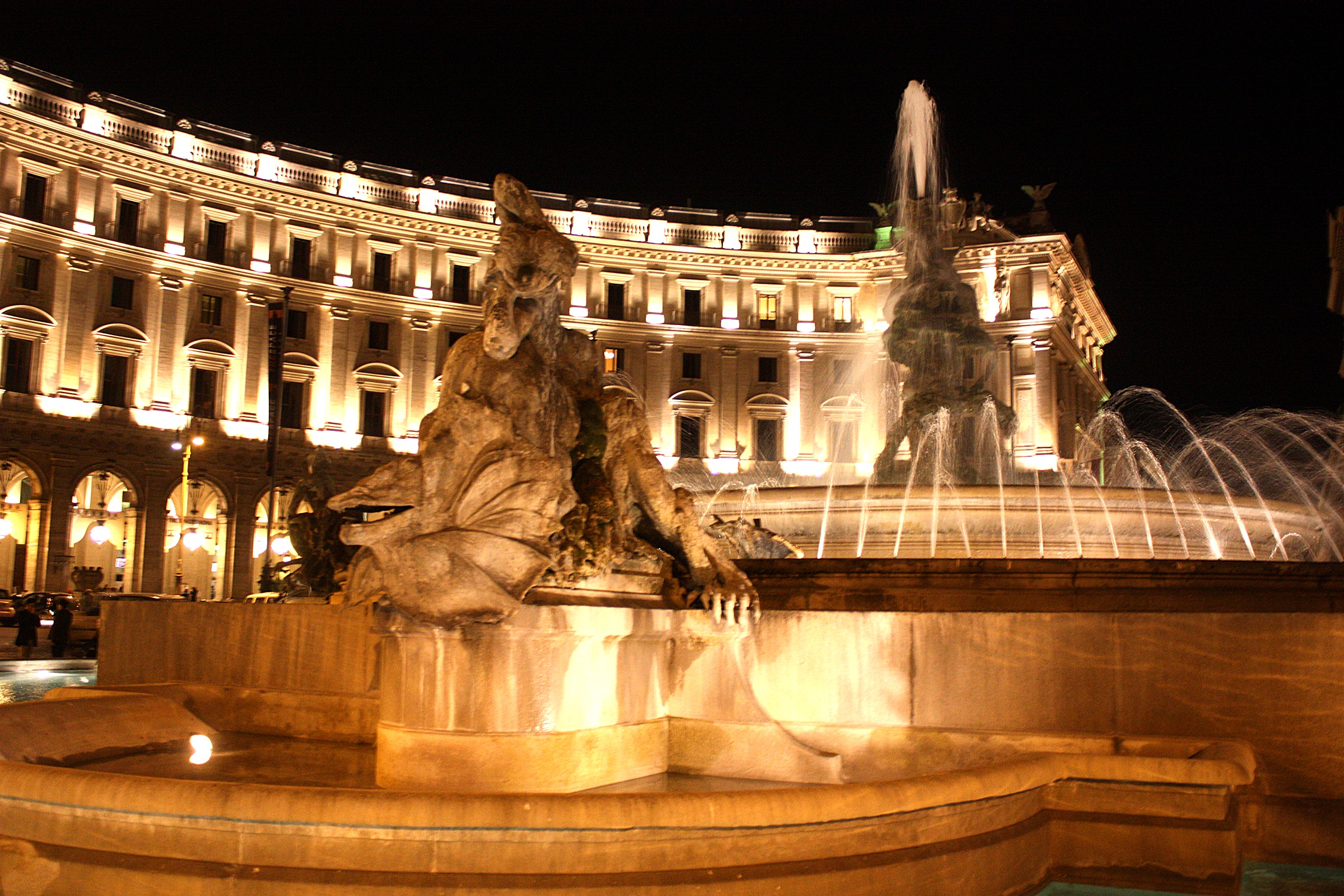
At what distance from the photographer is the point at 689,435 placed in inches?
2095

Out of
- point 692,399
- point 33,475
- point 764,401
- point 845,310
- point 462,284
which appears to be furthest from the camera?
point 845,310

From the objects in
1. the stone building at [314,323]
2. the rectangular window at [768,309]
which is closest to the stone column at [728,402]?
the stone building at [314,323]

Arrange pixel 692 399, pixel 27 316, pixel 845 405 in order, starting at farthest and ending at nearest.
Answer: pixel 845 405
pixel 692 399
pixel 27 316

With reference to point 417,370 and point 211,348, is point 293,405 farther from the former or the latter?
point 417,370

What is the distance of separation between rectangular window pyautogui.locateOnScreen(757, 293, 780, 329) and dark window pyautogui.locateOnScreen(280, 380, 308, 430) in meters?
21.3

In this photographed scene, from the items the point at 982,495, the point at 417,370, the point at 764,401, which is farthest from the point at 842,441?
the point at 982,495

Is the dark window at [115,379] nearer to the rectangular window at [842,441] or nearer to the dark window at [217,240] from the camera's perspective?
the dark window at [217,240]

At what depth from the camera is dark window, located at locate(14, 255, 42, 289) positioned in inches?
1572

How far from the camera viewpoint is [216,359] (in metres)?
44.6

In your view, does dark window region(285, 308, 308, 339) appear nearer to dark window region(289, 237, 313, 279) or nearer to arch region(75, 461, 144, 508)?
dark window region(289, 237, 313, 279)

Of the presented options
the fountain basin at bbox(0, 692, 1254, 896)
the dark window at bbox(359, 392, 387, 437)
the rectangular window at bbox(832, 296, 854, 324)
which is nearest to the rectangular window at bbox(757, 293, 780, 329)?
the rectangular window at bbox(832, 296, 854, 324)

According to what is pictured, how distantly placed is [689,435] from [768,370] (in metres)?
5.11

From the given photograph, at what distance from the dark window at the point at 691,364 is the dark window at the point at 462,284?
10.3 meters

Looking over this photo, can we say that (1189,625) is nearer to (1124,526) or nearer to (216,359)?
(1124,526)
